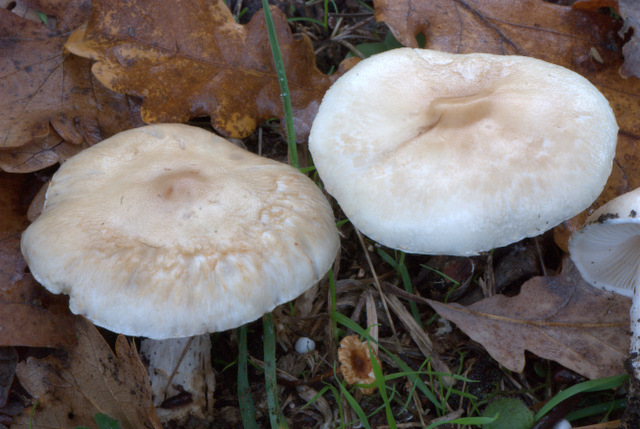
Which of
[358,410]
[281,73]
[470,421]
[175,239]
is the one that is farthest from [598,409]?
[281,73]


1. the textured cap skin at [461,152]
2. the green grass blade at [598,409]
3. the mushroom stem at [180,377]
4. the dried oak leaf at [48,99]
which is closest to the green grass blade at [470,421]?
the green grass blade at [598,409]

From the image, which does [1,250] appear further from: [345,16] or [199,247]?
[345,16]

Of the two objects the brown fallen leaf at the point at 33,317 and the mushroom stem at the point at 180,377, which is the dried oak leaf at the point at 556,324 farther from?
the brown fallen leaf at the point at 33,317

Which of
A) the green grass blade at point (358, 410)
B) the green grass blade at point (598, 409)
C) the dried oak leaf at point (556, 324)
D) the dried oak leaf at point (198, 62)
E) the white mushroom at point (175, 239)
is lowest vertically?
the green grass blade at point (598, 409)

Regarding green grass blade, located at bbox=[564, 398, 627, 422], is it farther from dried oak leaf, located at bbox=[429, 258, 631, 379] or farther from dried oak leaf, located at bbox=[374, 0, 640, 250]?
dried oak leaf, located at bbox=[374, 0, 640, 250]

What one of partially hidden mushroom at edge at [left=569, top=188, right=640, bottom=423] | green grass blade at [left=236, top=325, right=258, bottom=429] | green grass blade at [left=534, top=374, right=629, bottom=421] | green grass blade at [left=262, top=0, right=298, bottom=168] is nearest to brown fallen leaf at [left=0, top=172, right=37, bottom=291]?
green grass blade at [left=236, top=325, right=258, bottom=429]
